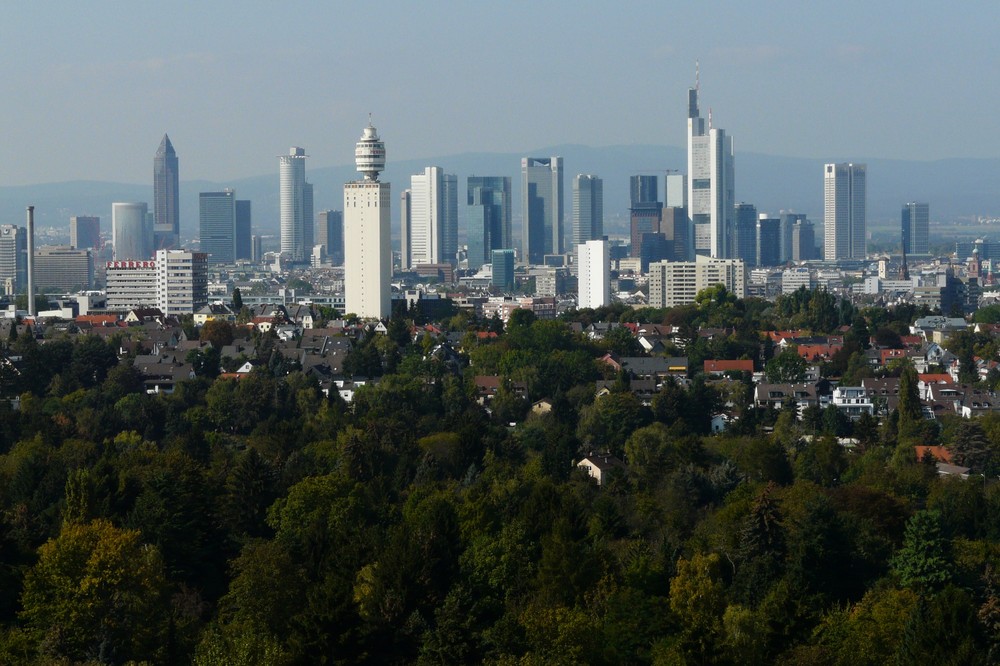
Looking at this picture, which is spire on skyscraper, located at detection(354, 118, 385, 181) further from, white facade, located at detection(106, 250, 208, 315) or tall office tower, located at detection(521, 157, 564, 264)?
tall office tower, located at detection(521, 157, 564, 264)

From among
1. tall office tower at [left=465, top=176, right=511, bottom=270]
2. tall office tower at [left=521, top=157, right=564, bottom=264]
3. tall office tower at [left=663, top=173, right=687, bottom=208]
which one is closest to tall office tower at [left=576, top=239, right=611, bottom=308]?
tall office tower at [left=465, top=176, right=511, bottom=270]

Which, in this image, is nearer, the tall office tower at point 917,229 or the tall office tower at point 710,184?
the tall office tower at point 710,184

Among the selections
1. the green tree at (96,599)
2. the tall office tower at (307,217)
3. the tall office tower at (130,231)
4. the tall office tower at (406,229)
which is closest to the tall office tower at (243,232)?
the tall office tower at (307,217)

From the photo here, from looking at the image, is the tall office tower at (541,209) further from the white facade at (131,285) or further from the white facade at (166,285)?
the white facade at (166,285)

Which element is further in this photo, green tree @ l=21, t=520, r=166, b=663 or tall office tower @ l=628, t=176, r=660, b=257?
tall office tower @ l=628, t=176, r=660, b=257

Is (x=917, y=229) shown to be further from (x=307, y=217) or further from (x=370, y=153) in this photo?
(x=370, y=153)
